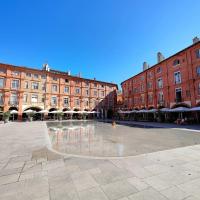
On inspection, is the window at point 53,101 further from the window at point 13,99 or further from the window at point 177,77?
the window at point 177,77

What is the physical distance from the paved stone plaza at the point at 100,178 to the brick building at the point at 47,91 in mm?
29718

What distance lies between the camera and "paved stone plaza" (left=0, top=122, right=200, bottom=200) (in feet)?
9.31

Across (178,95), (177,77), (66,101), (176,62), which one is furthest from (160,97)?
(66,101)

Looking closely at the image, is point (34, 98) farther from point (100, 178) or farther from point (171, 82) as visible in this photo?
point (100, 178)

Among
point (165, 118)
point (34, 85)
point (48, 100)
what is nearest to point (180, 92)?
point (165, 118)

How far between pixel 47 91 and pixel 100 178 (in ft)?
112

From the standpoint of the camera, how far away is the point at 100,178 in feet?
11.6

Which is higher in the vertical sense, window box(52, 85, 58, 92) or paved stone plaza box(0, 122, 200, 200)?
window box(52, 85, 58, 92)

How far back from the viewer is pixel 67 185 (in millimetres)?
3227

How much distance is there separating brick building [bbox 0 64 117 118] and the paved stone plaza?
2972 cm

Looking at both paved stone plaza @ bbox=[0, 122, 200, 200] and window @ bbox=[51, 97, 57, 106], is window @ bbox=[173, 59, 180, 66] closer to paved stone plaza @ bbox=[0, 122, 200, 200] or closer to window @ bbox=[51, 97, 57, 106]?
paved stone plaza @ bbox=[0, 122, 200, 200]

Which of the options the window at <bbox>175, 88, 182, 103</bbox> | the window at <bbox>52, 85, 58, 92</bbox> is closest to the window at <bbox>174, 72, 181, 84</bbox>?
the window at <bbox>175, 88, 182, 103</bbox>

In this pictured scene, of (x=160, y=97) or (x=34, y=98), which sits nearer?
(x=160, y=97)

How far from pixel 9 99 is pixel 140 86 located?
31664 mm
